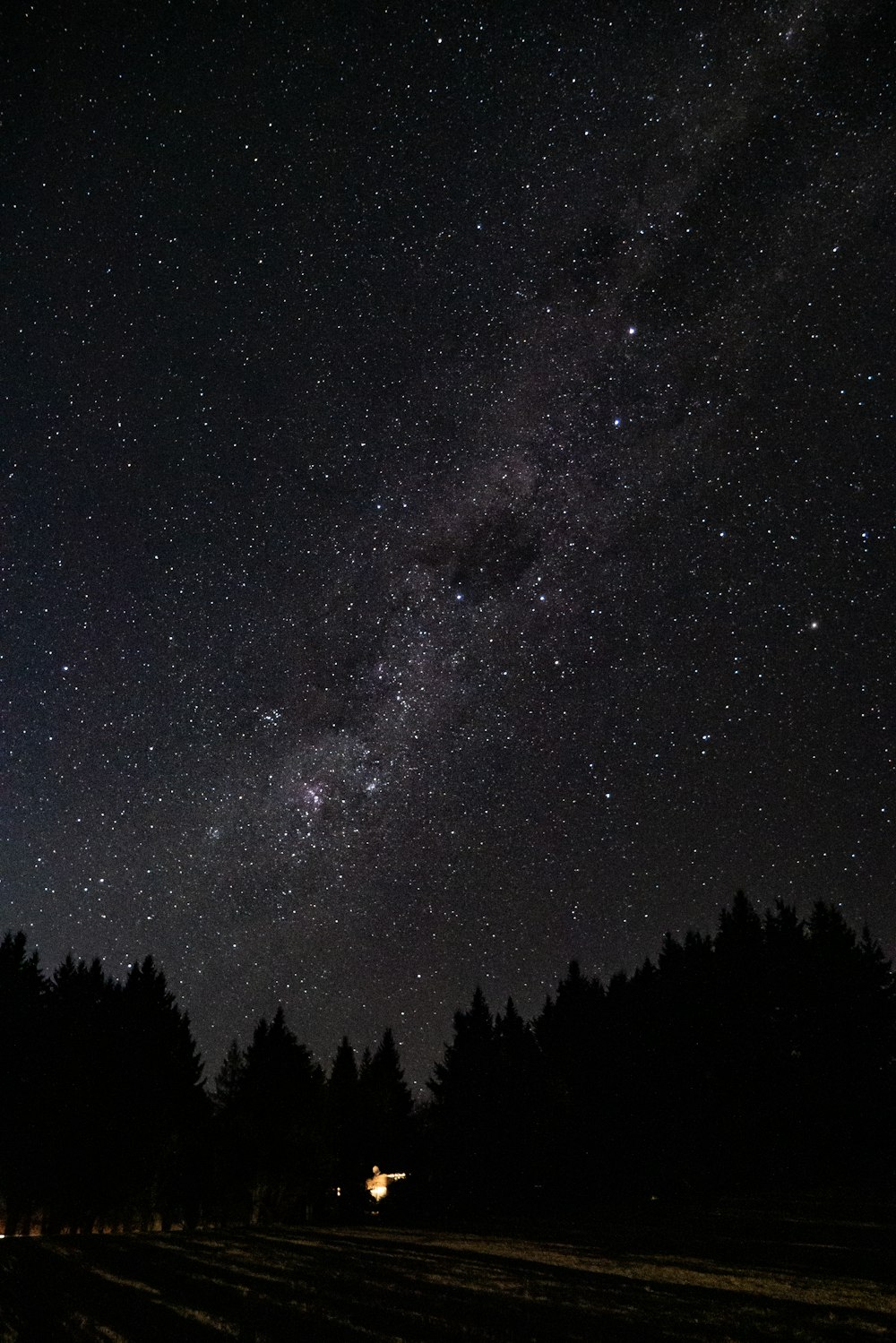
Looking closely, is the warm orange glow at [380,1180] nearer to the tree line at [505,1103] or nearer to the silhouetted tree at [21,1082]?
the tree line at [505,1103]

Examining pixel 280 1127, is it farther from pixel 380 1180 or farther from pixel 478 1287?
pixel 478 1287

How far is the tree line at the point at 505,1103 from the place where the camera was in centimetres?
3878

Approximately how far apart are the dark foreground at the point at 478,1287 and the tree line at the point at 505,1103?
36.0ft

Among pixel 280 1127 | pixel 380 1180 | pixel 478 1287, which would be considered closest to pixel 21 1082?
pixel 280 1127

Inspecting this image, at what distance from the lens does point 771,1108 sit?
40781mm

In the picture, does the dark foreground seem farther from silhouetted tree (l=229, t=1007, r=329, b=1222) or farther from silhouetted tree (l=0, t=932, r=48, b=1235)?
silhouetted tree (l=229, t=1007, r=329, b=1222)

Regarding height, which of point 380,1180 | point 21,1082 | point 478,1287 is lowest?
point 380,1180

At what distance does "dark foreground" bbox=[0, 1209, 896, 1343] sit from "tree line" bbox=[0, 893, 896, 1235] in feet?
36.0

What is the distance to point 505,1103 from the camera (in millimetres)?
57188

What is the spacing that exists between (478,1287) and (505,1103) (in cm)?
4364

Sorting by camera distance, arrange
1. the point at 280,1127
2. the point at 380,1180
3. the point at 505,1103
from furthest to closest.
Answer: the point at 380,1180 → the point at 505,1103 → the point at 280,1127

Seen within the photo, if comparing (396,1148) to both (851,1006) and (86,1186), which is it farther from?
(851,1006)

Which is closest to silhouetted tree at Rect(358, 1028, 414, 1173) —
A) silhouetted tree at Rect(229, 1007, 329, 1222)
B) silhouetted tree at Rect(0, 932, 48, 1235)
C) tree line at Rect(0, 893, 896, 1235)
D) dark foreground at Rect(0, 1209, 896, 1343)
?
tree line at Rect(0, 893, 896, 1235)

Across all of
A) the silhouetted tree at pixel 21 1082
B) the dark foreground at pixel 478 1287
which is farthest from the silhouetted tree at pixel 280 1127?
the dark foreground at pixel 478 1287
